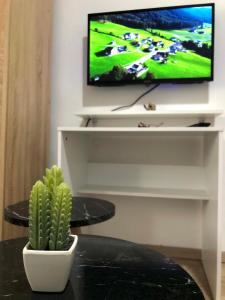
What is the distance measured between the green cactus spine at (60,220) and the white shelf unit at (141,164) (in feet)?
3.80

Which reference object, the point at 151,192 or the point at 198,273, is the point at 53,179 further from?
the point at 198,273

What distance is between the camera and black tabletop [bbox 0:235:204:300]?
575 mm

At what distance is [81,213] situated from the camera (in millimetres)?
1110

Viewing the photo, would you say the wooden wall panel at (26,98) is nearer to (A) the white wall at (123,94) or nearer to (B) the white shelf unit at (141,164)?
(A) the white wall at (123,94)

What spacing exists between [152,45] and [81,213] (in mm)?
1390

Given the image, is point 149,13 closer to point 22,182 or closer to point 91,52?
point 91,52

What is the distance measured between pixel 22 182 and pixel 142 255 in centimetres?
131

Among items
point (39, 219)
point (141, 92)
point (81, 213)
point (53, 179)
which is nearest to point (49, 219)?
point (39, 219)

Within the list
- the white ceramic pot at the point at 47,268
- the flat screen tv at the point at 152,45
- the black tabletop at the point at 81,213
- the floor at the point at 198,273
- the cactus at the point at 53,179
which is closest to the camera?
the white ceramic pot at the point at 47,268

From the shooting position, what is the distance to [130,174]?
2.15 meters

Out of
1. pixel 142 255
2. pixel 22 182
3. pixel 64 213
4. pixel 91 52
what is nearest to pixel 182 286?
pixel 142 255

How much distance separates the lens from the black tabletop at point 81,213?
1.03 metres

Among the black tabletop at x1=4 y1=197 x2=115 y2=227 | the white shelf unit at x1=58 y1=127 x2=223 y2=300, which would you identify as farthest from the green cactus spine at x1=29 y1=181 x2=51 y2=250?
the white shelf unit at x1=58 y1=127 x2=223 y2=300

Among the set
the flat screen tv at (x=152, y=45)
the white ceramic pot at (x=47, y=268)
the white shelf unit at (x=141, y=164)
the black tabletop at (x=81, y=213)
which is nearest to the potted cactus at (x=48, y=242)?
the white ceramic pot at (x=47, y=268)
